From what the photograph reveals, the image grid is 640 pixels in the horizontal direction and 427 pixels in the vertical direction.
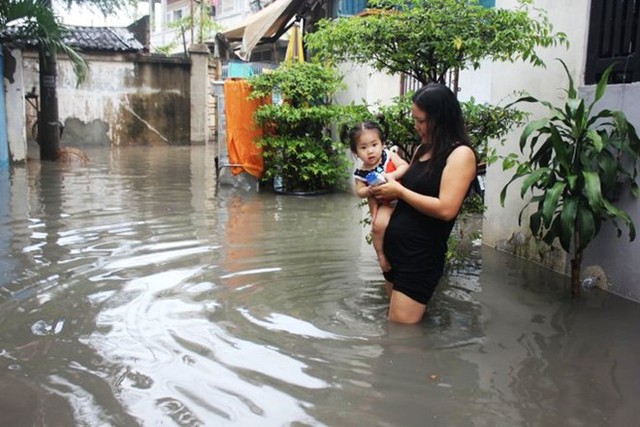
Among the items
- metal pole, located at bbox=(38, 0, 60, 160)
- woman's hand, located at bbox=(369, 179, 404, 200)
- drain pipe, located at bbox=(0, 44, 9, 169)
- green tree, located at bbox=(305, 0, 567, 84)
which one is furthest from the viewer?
metal pole, located at bbox=(38, 0, 60, 160)

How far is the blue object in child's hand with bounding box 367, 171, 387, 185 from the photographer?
371cm

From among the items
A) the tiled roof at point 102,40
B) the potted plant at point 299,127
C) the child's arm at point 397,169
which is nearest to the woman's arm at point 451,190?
the child's arm at point 397,169

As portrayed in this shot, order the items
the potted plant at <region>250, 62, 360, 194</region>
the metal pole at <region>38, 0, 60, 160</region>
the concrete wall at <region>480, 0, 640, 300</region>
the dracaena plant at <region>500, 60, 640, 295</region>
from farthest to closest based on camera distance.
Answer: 1. the metal pole at <region>38, 0, 60, 160</region>
2. the potted plant at <region>250, 62, 360, 194</region>
3. the concrete wall at <region>480, 0, 640, 300</region>
4. the dracaena plant at <region>500, 60, 640, 295</region>

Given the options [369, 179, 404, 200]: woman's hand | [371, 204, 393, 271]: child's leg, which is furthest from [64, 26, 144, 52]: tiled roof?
[369, 179, 404, 200]: woman's hand

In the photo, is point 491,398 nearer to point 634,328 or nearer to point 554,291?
point 634,328

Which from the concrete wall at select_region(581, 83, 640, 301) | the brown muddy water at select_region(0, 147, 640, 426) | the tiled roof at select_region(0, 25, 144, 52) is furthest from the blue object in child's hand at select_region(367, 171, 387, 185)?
the tiled roof at select_region(0, 25, 144, 52)

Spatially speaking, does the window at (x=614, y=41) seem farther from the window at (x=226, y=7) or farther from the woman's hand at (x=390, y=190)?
the window at (x=226, y=7)

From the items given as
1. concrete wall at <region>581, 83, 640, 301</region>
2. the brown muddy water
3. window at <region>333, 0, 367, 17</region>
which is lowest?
the brown muddy water

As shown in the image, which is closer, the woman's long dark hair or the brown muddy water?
the brown muddy water

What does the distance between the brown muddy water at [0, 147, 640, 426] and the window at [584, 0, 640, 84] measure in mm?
1679

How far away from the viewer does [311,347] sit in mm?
3641

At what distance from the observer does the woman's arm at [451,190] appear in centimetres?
352

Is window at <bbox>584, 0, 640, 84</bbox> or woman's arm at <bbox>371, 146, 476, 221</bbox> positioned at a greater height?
window at <bbox>584, 0, 640, 84</bbox>

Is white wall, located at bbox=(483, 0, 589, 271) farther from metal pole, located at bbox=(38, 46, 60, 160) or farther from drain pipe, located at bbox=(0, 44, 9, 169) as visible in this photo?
metal pole, located at bbox=(38, 46, 60, 160)
